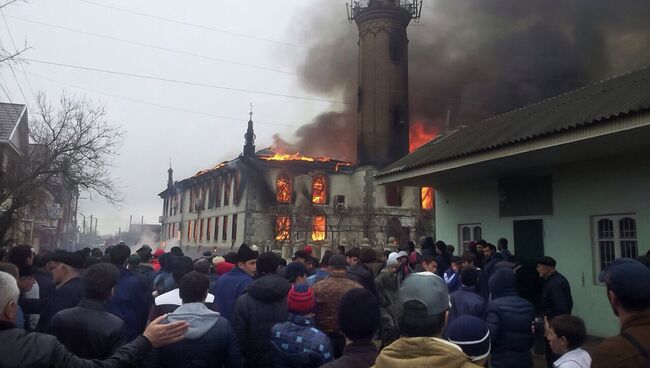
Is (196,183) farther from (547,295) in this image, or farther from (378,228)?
(547,295)

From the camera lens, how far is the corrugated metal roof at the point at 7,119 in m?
24.3

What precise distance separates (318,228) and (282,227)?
325 cm

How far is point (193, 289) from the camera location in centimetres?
383

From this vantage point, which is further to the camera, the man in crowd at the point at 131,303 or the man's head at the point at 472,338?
the man in crowd at the point at 131,303

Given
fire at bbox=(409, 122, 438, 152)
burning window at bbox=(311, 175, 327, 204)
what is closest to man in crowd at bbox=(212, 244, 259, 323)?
burning window at bbox=(311, 175, 327, 204)

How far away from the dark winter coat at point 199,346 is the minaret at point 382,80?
38072 mm

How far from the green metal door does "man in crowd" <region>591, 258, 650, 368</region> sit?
9.12m

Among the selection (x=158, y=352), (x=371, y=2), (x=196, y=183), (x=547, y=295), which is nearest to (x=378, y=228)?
(x=371, y=2)

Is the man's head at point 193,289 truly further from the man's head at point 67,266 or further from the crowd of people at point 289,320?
the man's head at point 67,266

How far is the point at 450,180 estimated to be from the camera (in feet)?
52.6

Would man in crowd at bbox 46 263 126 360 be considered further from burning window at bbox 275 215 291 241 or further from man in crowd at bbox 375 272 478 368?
burning window at bbox 275 215 291 241

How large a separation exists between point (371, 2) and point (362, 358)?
1682 inches

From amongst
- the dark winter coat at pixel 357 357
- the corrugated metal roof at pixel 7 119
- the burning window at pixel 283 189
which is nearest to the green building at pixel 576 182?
the dark winter coat at pixel 357 357

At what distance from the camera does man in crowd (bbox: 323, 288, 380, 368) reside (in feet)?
9.48
